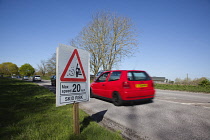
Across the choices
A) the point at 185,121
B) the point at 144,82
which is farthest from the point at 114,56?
the point at 185,121

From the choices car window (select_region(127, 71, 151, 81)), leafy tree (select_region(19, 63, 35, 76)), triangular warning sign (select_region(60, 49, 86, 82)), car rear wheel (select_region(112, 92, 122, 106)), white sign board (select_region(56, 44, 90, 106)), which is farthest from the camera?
leafy tree (select_region(19, 63, 35, 76))

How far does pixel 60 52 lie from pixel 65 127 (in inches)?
71.5

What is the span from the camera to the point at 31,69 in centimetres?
10031

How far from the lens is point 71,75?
254 centimetres

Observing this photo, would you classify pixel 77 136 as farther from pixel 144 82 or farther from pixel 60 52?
pixel 144 82

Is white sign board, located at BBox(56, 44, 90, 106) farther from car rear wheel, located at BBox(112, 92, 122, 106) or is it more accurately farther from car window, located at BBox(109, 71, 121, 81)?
car window, located at BBox(109, 71, 121, 81)

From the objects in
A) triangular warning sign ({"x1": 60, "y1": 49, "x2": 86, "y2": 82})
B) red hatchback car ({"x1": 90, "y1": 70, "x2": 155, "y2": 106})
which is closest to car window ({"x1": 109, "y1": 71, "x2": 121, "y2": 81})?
red hatchback car ({"x1": 90, "y1": 70, "x2": 155, "y2": 106})

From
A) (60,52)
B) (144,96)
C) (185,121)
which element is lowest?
(185,121)

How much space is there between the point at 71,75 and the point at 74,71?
0.11m

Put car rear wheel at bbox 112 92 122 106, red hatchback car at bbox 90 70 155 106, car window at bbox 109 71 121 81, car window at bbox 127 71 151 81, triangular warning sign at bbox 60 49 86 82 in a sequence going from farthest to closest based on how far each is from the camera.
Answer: car window at bbox 109 71 121 81
car window at bbox 127 71 151 81
car rear wheel at bbox 112 92 122 106
red hatchback car at bbox 90 70 155 106
triangular warning sign at bbox 60 49 86 82

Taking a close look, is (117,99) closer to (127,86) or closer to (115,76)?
(127,86)

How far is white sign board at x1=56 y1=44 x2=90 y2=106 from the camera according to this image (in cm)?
231

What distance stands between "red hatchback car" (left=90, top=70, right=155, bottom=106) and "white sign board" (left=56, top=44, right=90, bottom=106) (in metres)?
2.66

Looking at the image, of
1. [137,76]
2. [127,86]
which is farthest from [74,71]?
→ [137,76]
